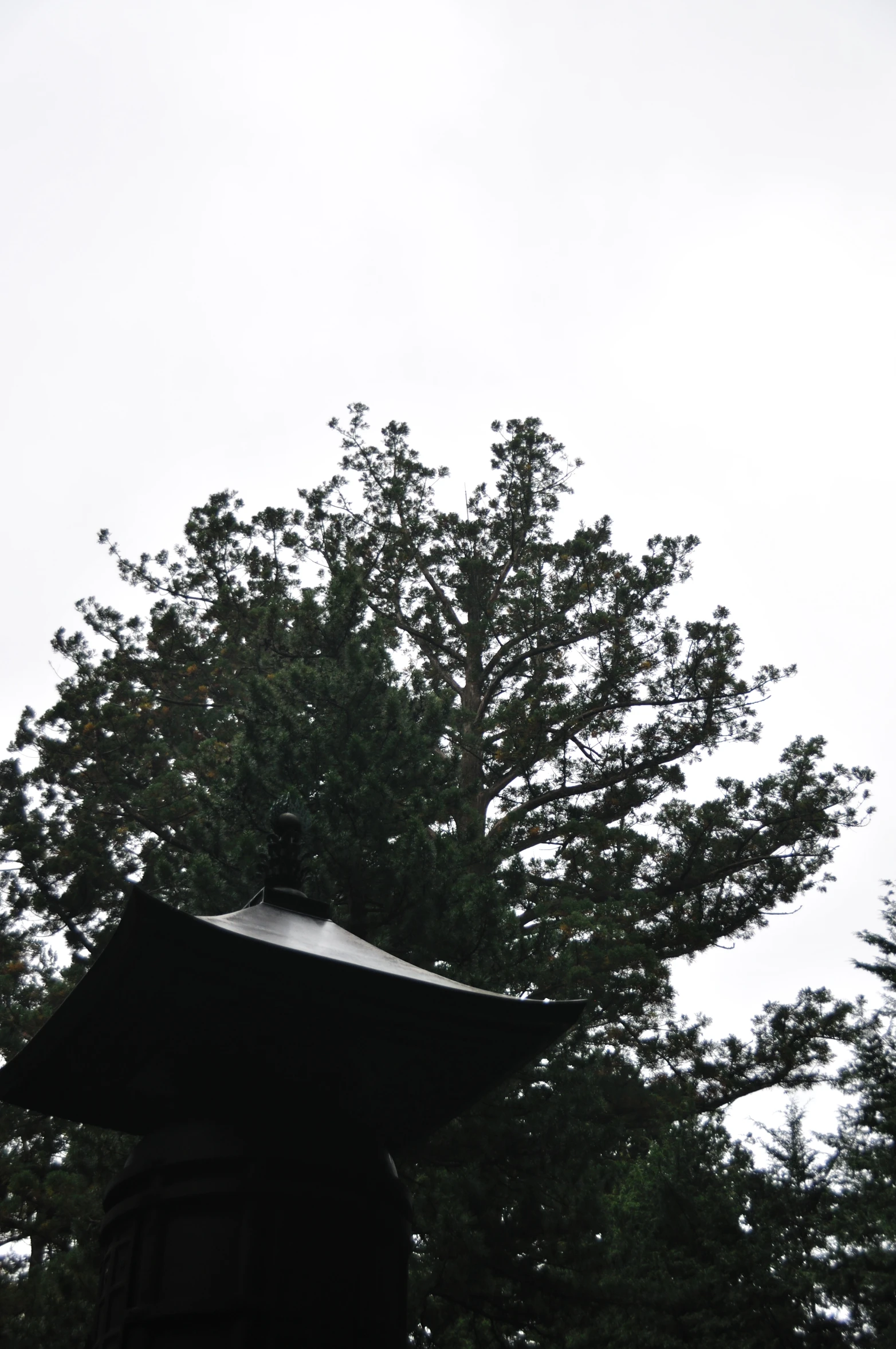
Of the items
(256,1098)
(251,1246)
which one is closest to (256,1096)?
(256,1098)

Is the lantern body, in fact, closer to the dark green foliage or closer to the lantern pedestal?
the lantern pedestal

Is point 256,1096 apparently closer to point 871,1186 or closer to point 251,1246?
point 251,1246

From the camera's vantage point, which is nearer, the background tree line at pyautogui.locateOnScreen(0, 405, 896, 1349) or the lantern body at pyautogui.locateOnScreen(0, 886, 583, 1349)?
the lantern body at pyautogui.locateOnScreen(0, 886, 583, 1349)

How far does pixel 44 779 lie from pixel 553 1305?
964 centimetres

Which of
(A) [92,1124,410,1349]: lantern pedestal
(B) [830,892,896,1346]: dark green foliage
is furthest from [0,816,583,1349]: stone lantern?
(B) [830,892,896,1346]: dark green foliage

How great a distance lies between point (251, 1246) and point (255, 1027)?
27.3 inches

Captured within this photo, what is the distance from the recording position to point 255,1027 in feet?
12.6

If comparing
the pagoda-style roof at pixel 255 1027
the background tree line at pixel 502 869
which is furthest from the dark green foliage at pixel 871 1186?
the pagoda-style roof at pixel 255 1027

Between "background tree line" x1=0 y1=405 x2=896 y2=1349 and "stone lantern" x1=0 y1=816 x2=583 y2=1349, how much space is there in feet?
8.88

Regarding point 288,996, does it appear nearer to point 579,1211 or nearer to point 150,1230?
point 150,1230

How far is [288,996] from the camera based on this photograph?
12.4 ft

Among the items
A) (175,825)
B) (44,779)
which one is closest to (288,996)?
(175,825)

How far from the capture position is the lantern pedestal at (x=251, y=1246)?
3.40 m

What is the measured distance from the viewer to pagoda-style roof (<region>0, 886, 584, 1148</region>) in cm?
364
